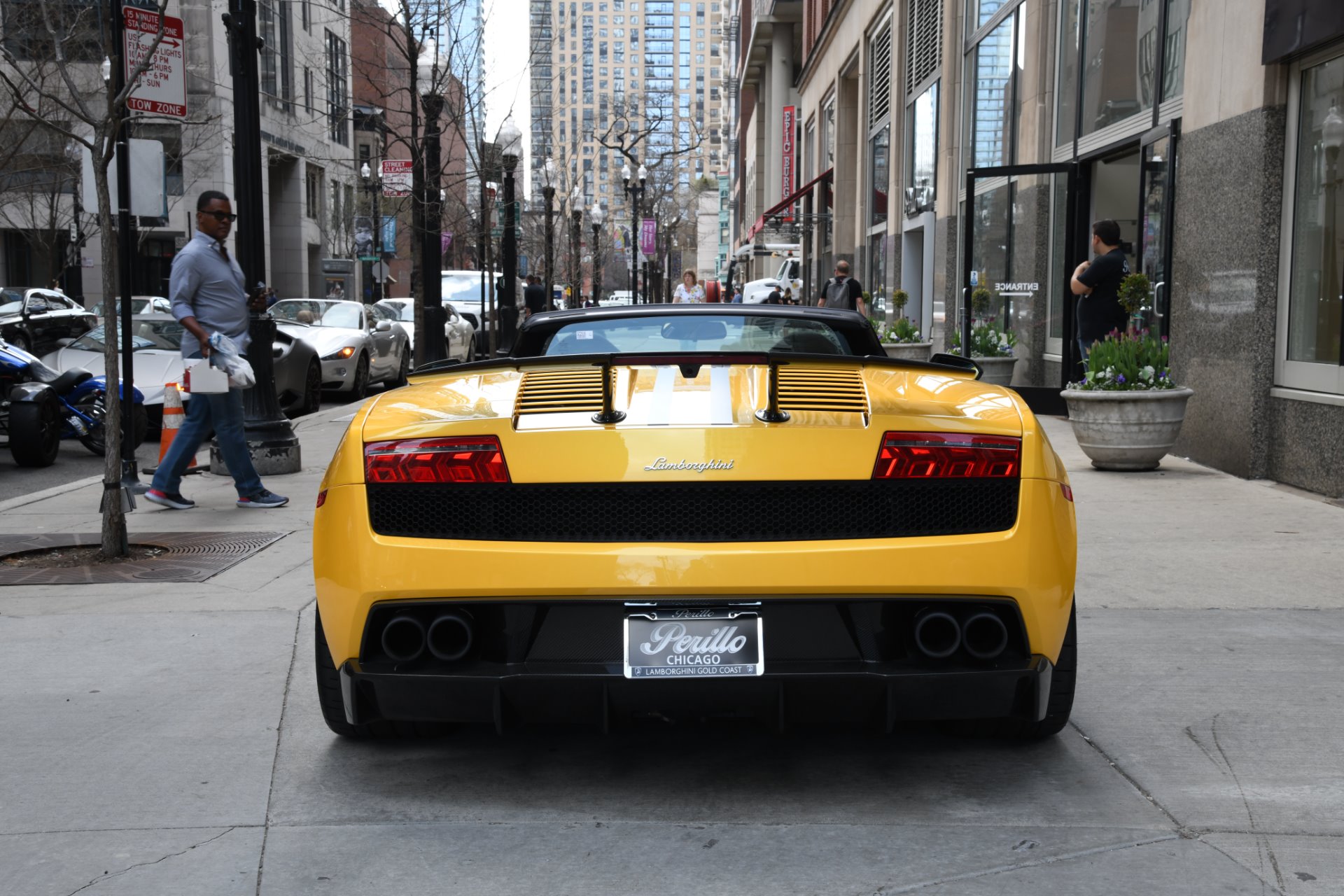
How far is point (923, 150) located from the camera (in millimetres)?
23734

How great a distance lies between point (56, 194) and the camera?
43438mm

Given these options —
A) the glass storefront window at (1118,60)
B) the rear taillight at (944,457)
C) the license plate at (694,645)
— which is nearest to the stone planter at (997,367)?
the glass storefront window at (1118,60)

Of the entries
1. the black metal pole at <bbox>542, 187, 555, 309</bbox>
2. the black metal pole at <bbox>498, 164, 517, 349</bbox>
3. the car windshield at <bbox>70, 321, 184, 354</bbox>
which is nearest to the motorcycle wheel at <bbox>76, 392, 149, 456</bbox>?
the car windshield at <bbox>70, 321, 184, 354</bbox>

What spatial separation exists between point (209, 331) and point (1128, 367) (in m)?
6.30

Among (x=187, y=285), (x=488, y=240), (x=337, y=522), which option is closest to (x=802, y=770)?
(x=337, y=522)

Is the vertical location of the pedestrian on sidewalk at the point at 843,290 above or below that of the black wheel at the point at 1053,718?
above

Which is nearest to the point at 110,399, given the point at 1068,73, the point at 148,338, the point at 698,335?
the point at 698,335

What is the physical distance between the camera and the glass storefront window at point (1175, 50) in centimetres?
1193

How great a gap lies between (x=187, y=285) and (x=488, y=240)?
1830 centimetres

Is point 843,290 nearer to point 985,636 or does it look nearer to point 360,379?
point 360,379

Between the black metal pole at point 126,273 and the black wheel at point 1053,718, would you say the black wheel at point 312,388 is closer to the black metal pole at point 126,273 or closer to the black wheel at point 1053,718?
the black metal pole at point 126,273

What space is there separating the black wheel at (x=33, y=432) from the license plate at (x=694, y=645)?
10.2m

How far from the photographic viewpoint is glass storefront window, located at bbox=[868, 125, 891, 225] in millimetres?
27766

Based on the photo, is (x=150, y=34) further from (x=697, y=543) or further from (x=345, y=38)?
(x=345, y=38)
